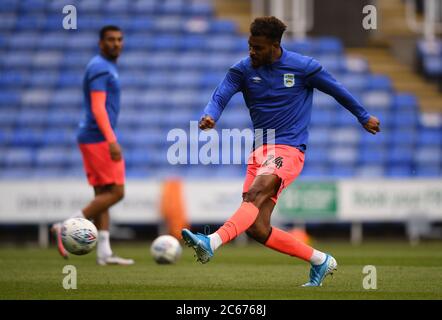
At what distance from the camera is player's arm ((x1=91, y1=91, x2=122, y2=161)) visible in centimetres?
993

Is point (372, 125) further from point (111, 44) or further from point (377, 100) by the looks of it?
point (377, 100)

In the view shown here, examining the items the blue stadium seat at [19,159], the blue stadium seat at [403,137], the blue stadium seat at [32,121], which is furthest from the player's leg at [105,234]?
the blue stadium seat at [403,137]

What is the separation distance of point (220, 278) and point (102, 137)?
2.74m

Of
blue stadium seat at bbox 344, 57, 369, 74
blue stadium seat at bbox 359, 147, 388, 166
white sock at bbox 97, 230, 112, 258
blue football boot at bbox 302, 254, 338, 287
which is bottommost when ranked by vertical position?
white sock at bbox 97, 230, 112, 258

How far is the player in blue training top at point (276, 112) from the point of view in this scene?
742cm

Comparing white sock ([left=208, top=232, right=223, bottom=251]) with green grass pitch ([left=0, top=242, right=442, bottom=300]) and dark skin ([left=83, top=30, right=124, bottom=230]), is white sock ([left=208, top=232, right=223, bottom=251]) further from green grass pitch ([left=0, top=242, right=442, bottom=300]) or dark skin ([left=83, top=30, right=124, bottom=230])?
dark skin ([left=83, top=30, right=124, bottom=230])

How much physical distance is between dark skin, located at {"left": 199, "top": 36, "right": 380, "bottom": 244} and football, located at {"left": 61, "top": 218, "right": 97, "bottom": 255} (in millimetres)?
1991

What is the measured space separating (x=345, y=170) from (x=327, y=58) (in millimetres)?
3074

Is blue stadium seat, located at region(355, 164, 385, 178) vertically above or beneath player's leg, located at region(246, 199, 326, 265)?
beneath

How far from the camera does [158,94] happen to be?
19.7m

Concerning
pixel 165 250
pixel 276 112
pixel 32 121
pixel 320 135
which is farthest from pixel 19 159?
pixel 276 112

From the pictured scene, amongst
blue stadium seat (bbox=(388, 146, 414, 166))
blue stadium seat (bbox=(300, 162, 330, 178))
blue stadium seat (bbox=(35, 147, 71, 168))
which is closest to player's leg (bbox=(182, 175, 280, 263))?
blue stadium seat (bbox=(300, 162, 330, 178))
